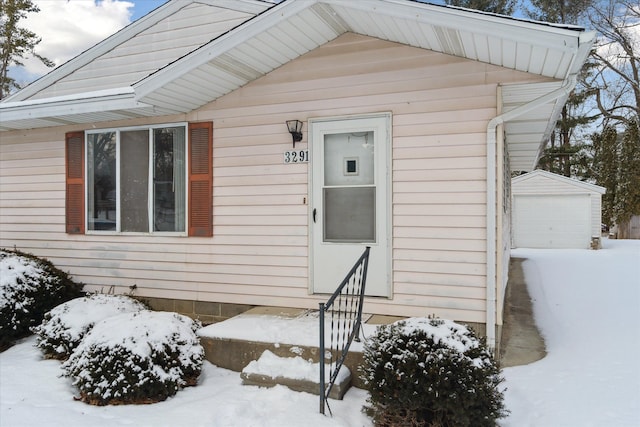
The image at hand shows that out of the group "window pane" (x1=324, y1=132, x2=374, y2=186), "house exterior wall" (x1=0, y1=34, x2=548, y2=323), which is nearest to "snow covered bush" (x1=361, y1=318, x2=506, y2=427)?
"house exterior wall" (x1=0, y1=34, x2=548, y2=323)

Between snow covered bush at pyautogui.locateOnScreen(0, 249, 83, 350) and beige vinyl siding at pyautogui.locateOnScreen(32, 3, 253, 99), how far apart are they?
8.91 ft

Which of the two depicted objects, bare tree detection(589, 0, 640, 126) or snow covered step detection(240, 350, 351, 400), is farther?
bare tree detection(589, 0, 640, 126)

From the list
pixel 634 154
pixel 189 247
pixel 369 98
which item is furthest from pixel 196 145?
pixel 634 154

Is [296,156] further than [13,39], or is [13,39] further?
[13,39]

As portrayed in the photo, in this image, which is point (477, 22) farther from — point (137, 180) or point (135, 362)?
point (137, 180)

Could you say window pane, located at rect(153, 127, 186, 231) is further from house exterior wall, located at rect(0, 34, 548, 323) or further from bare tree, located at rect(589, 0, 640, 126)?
bare tree, located at rect(589, 0, 640, 126)

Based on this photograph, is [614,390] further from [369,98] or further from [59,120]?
[59,120]

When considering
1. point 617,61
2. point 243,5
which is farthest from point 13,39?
point 617,61

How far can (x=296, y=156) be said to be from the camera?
478cm

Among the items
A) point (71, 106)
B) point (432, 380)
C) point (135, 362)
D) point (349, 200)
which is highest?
point (71, 106)

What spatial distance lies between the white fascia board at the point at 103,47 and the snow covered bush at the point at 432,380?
5494 millimetres

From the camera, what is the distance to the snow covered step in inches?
129

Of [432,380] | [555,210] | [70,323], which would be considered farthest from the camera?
[555,210]

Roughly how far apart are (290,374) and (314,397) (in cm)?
28
